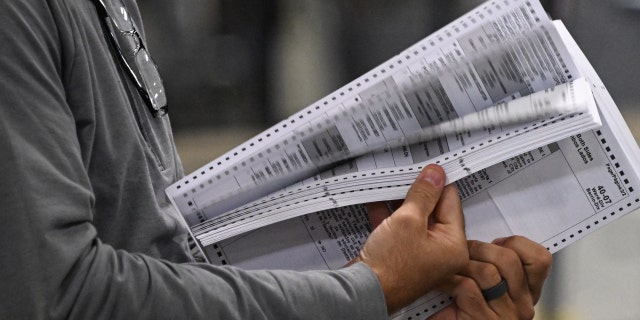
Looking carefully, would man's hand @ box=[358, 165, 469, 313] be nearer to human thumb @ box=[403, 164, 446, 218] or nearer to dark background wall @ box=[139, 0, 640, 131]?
human thumb @ box=[403, 164, 446, 218]

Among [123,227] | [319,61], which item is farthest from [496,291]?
[319,61]

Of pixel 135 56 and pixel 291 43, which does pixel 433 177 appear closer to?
pixel 135 56

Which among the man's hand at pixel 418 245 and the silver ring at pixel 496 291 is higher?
the man's hand at pixel 418 245

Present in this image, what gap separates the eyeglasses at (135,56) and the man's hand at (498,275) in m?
0.43

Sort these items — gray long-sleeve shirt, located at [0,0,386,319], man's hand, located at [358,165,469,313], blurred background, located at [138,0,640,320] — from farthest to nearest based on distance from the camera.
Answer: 1. blurred background, located at [138,0,640,320]
2. man's hand, located at [358,165,469,313]
3. gray long-sleeve shirt, located at [0,0,386,319]

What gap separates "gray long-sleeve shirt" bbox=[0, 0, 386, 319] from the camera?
0.64 meters

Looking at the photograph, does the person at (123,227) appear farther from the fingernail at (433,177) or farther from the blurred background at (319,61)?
the blurred background at (319,61)

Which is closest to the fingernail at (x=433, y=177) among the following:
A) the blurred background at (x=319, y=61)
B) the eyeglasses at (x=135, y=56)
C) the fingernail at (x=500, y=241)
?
the fingernail at (x=500, y=241)

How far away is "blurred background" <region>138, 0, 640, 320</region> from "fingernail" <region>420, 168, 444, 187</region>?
2.02m

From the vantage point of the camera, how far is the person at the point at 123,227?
65 centimetres

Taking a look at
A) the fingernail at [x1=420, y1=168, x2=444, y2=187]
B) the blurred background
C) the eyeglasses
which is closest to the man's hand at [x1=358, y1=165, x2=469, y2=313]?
the fingernail at [x1=420, y1=168, x2=444, y2=187]

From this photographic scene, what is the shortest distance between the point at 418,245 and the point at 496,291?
129mm

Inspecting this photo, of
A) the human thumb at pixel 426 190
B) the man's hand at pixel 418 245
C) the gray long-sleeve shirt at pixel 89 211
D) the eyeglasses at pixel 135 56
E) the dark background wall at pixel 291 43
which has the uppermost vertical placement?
the dark background wall at pixel 291 43

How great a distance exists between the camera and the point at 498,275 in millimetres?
924
